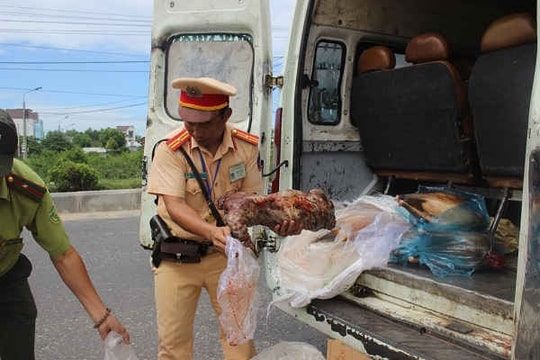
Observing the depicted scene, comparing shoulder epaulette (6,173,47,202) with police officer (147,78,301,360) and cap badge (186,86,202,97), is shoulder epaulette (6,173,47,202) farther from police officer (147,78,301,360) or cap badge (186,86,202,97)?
cap badge (186,86,202,97)

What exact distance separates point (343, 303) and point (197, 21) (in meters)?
1.79

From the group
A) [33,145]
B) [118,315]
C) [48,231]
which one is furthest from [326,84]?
[33,145]

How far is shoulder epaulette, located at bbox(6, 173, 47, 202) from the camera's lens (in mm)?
2172

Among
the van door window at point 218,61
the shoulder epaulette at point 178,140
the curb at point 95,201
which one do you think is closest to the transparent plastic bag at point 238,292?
the shoulder epaulette at point 178,140

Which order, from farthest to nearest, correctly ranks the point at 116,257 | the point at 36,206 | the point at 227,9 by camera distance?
the point at 116,257
the point at 227,9
the point at 36,206

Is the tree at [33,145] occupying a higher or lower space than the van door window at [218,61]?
lower

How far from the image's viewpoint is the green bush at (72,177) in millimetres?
11414

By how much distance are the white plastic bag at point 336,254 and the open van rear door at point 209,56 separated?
2.15 ft

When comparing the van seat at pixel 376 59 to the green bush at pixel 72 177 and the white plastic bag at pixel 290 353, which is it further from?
the green bush at pixel 72 177

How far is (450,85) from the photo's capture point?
301cm

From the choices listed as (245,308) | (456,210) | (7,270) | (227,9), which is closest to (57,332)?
(7,270)

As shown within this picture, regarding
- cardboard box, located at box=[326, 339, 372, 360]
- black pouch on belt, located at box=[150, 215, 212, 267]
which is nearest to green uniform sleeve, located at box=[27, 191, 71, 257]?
black pouch on belt, located at box=[150, 215, 212, 267]

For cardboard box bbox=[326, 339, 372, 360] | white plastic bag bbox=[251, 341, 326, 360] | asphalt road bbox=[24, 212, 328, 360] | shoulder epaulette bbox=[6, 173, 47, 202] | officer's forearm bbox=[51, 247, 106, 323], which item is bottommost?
asphalt road bbox=[24, 212, 328, 360]

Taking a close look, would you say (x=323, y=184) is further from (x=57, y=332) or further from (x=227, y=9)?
(x=57, y=332)
